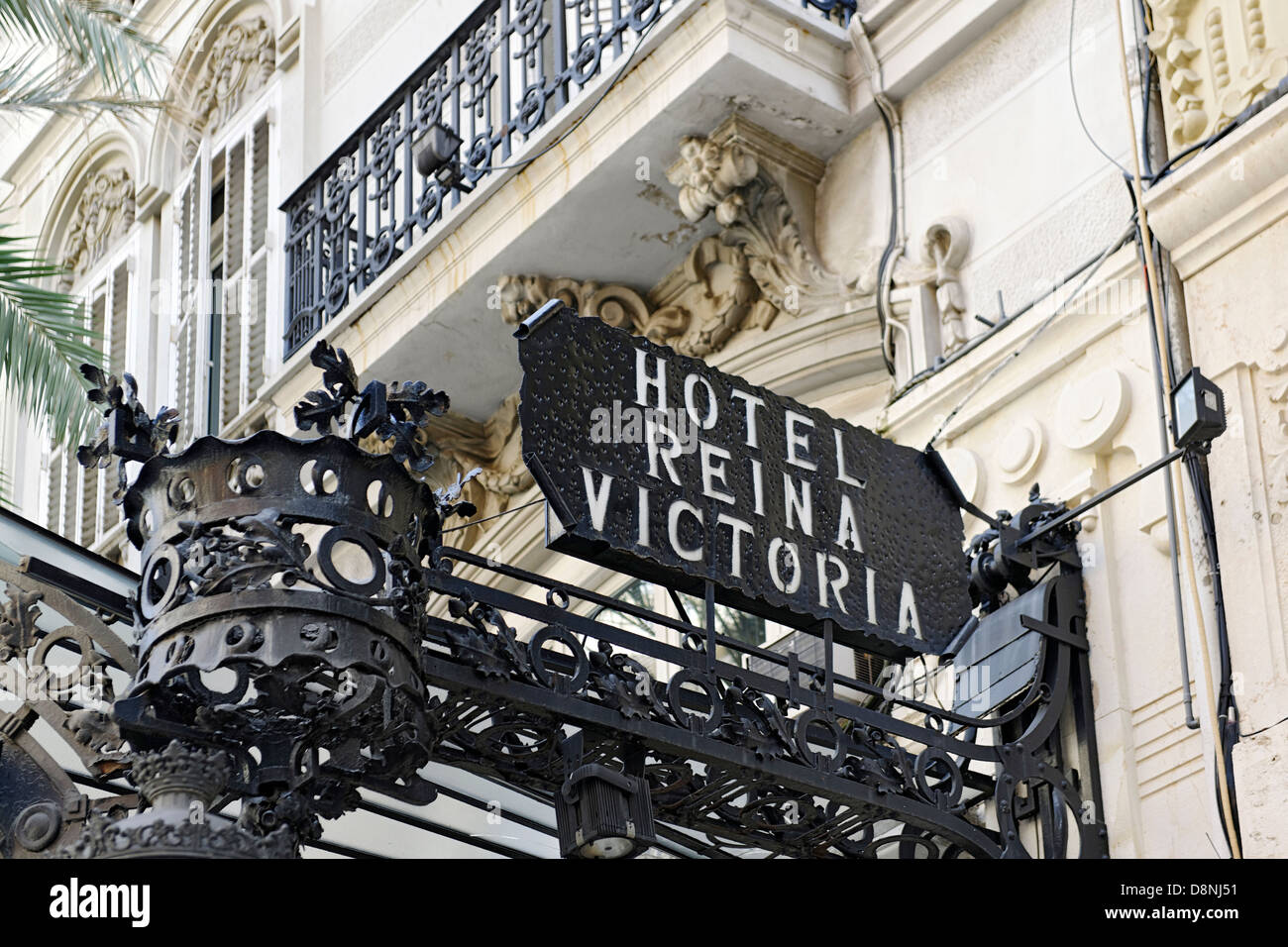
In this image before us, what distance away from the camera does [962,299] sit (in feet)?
25.2

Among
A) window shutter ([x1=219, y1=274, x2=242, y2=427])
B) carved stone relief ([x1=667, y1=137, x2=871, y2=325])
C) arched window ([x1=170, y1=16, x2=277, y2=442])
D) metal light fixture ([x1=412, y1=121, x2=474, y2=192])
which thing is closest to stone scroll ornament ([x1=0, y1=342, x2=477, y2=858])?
carved stone relief ([x1=667, y1=137, x2=871, y2=325])

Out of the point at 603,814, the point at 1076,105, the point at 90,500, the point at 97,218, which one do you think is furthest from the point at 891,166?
the point at 97,218

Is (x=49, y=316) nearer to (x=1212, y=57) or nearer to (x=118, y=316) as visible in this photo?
(x=1212, y=57)

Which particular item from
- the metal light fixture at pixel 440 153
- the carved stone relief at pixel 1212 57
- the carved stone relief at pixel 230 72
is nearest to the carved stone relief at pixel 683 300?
the metal light fixture at pixel 440 153

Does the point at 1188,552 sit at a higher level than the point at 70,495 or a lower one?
lower

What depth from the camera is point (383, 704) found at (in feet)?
16.0

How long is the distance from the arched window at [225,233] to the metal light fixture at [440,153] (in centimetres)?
219

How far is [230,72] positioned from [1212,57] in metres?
7.78

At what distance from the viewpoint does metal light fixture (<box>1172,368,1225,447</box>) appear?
6.01 metres

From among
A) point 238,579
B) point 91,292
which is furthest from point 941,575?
point 91,292

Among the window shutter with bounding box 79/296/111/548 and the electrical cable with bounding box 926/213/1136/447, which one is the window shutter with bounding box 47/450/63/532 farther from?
the electrical cable with bounding box 926/213/1136/447

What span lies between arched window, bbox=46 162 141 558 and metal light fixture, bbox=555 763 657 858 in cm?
683

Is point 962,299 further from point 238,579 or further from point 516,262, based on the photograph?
point 238,579
